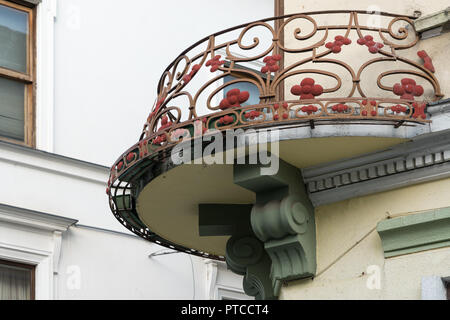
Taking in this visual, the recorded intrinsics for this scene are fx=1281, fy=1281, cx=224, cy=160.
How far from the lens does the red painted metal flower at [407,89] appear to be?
383 inches

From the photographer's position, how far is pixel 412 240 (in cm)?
971

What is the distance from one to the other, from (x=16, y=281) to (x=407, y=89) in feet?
17.9

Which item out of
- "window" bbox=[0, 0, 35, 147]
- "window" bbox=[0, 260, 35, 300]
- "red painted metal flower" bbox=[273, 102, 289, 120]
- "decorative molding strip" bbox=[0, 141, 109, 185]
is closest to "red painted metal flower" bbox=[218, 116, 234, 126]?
"red painted metal flower" bbox=[273, 102, 289, 120]

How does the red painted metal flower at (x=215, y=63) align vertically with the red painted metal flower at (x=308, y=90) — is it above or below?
above

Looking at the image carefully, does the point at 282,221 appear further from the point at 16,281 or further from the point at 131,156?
the point at 16,281

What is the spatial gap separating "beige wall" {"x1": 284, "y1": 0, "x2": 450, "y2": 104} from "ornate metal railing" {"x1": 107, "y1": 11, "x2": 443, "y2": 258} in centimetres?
1

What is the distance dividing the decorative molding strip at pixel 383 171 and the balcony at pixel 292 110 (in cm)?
10

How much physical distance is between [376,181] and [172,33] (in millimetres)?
6930

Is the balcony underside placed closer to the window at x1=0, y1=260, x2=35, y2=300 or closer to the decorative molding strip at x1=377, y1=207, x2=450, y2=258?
the decorative molding strip at x1=377, y1=207, x2=450, y2=258

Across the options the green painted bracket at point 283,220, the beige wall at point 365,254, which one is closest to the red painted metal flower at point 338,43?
the green painted bracket at point 283,220

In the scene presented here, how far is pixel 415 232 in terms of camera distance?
9.71 meters

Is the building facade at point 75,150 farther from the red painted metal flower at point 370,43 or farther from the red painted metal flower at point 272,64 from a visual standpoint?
the red painted metal flower at point 370,43
